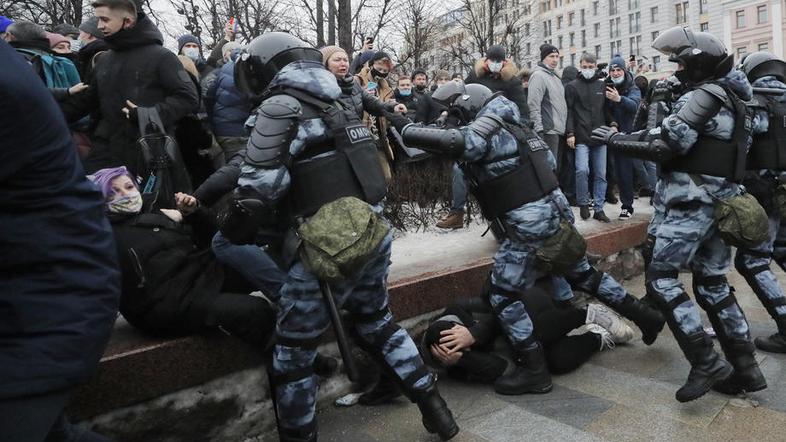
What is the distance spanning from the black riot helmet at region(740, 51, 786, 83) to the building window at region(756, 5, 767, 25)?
197 ft

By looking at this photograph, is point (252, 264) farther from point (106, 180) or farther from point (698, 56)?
point (698, 56)

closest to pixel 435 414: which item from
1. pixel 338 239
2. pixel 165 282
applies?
pixel 338 239

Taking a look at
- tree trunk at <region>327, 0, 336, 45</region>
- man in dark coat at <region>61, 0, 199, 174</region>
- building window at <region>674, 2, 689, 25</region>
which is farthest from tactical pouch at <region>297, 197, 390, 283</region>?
building window at <region>674, 2, 689, 25</region>

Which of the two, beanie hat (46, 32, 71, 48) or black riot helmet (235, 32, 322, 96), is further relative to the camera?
beanie hat (46, 32, 71, 48)

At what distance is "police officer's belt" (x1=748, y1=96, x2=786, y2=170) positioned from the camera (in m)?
4.35

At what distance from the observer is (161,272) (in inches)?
114

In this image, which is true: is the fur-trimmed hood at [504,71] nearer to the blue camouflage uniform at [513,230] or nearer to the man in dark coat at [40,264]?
the blue camouflage uniform at [513,230]

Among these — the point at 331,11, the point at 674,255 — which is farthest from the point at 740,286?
the point at 331,11

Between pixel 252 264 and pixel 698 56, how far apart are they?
277 centimetres

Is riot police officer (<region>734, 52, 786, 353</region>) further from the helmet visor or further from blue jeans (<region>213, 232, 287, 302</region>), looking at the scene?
blue jeans (<region>213, 232, 287, 302</region>)

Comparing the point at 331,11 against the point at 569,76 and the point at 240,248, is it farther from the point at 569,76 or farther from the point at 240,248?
the point at 240,248

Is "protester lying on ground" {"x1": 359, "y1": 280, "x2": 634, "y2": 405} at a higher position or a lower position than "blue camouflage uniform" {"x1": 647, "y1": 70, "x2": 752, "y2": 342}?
lower

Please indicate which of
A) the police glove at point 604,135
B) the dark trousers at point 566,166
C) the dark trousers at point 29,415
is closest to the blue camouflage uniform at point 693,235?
the police glove at point 604,135

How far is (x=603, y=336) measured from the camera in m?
4.22
